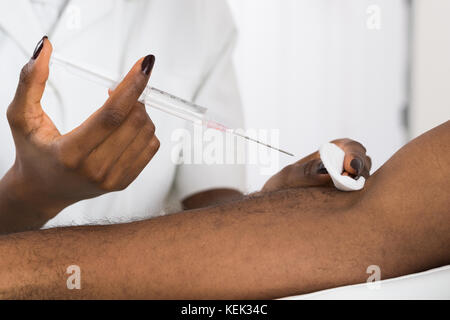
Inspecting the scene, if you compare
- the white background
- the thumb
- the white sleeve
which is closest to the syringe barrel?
the thumb

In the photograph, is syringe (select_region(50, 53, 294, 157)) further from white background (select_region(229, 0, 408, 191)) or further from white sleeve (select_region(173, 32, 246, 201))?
white background (select_region(229, 0, 408, 191))

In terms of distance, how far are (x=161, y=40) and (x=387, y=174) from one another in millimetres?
706

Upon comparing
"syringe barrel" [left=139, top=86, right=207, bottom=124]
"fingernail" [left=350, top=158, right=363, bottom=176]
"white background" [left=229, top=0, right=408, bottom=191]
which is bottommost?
"fingernail" [left=350, top=158, right=363, bottom=176]

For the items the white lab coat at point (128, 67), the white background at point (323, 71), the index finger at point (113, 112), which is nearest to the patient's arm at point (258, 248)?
the index finger at point (113, 112)

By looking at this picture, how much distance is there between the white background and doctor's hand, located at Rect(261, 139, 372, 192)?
1151 mm

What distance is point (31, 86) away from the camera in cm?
59

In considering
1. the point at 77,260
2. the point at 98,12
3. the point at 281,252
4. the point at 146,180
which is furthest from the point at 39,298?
the point at 98,12

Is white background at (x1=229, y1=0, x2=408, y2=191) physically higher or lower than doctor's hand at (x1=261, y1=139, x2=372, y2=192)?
higher

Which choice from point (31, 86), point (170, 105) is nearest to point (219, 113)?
point (170, 105)

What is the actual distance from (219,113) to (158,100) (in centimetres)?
36

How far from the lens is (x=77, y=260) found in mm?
421

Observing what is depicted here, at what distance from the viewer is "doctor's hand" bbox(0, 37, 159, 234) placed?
57 centimetres

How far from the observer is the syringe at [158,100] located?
0.63 metres

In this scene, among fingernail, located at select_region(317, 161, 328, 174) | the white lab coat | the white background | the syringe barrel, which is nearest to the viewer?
fingernail, located at select_region(317, 161, 328, 174)
